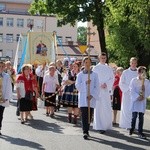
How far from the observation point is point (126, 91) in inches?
519

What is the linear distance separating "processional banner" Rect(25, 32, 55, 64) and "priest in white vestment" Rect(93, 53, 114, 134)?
9449 millimetres

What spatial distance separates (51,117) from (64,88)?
1583 mm

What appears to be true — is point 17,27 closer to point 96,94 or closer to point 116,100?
point 116,100

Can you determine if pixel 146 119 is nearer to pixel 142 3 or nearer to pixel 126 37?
pixel 142 3

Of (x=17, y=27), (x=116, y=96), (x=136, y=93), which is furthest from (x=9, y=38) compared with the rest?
(x=136, y=93)

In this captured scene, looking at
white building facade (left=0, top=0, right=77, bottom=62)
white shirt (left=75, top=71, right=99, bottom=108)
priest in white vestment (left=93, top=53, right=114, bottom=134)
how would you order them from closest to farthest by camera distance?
white shirt (left=75, top=71, right=99, bottom=108) → priest in white vestment (left=93, top=53, right=114, bottom=134) → white building facade (left=0, top=0, right=77, bottom=62)

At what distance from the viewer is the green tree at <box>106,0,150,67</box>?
58.3ft

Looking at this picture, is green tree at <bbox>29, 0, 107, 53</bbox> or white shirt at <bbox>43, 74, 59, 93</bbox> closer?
white shirt at <bbox>43, 74, 59, 93</bbox>

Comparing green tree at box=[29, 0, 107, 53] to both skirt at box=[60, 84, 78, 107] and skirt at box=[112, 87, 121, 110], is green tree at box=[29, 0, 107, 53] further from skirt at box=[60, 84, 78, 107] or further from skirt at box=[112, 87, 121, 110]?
skirt at box=[60, 84, 78, 107]

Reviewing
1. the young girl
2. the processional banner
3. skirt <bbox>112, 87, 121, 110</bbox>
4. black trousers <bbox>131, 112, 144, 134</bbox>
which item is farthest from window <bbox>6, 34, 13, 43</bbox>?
black trousers <bbox>131, 112, 144, 134</bbox>

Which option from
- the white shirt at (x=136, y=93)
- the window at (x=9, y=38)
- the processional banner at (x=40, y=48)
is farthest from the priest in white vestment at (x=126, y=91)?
the window at (x=9, y=38)

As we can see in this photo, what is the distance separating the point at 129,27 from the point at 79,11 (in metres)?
12.3

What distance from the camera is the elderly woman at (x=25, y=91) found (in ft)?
45.5

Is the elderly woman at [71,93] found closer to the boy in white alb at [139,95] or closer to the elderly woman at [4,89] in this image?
the boy in white alb at [139,95]
